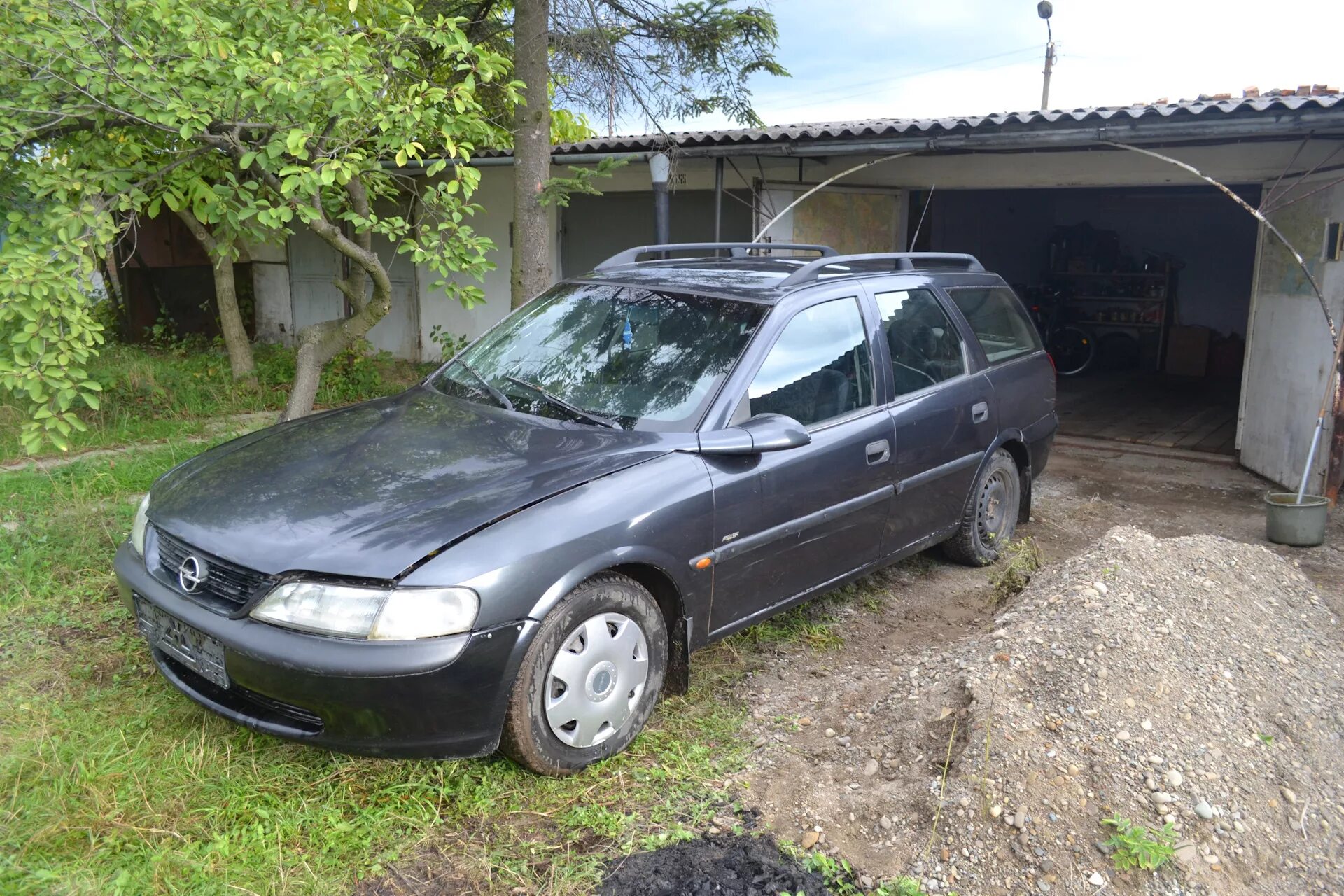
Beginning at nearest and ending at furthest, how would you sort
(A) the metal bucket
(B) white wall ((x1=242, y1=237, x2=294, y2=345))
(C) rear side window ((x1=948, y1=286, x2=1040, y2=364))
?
(C) rear side window ((x1=948, y1=286, x2=1040, y2=364)), (A) the metal bucket, (B) white wall ((x1=242, y1=237, x2=294, y2=345))

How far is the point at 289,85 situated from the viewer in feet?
15.0

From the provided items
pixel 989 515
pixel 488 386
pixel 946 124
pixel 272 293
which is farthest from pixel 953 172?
pixel 272 293

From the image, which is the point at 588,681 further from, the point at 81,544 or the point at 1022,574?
the point at 81,544

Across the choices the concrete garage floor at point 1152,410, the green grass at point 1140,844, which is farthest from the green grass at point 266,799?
the concrete garage floor at point 1152,410

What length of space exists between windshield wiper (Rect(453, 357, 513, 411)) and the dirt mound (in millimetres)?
1517

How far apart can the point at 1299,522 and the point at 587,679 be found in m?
4.94

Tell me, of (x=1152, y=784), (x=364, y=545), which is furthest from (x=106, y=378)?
(x=1152, y=784)

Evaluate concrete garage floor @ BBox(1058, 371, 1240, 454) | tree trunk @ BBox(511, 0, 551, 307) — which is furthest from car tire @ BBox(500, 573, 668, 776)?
concrete garage floor @ BBox(1058, 371, 1240, 454)

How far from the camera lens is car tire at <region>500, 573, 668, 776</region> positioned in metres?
2.93

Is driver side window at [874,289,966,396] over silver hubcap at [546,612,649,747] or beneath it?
over

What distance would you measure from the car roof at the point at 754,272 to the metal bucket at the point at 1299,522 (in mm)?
2408

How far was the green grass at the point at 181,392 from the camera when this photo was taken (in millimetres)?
7902

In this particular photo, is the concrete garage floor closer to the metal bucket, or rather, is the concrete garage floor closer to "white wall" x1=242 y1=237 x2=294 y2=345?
the metal bucket

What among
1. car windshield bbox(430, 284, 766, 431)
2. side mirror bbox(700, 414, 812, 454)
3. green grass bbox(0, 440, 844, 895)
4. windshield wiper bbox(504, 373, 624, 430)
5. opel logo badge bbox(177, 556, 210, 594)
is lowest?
green grass bbox(0, 440, 844, 895)
